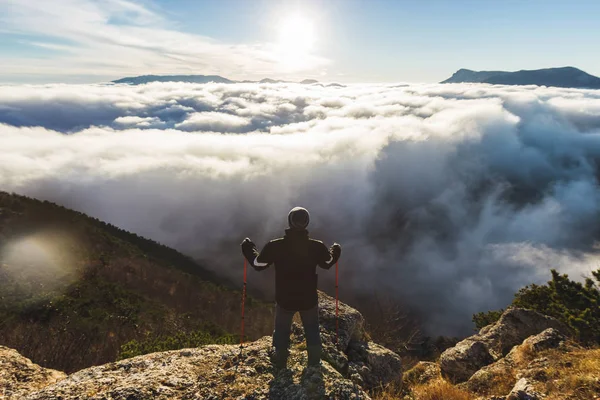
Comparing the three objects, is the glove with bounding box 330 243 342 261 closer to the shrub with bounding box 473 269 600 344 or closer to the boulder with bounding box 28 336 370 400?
the boulder with bounding box 28 336 370 400

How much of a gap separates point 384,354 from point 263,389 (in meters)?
5.44

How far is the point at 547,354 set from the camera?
8.18 metres

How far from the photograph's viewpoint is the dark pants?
6051 mm

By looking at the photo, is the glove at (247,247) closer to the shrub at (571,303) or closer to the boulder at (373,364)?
the boulder at (373,364)

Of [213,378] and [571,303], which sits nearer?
[213,378]

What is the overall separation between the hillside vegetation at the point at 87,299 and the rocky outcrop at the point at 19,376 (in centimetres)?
261

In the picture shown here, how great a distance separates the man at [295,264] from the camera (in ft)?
18.6

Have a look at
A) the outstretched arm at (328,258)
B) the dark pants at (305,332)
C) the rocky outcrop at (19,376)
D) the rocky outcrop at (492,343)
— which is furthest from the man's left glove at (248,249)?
the rocky outcrop at (492,343)

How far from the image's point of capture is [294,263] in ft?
18.9

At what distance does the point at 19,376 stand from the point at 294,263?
663cm

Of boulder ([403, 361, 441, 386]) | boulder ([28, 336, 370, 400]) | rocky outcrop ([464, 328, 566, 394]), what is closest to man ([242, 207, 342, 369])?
boulder ([28, 336, 370, 400])

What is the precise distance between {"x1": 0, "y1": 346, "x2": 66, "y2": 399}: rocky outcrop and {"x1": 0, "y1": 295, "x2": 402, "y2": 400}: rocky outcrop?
0.46 feet

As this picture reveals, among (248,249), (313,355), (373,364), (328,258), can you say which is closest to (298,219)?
(328,258)

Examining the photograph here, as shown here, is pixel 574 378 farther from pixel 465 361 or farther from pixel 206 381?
pixel 206 381
